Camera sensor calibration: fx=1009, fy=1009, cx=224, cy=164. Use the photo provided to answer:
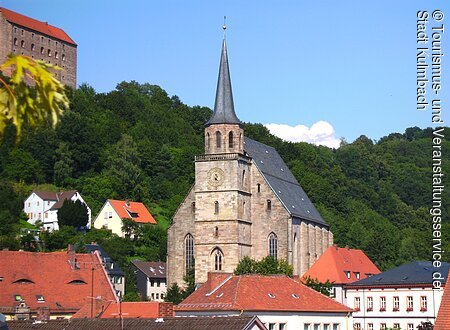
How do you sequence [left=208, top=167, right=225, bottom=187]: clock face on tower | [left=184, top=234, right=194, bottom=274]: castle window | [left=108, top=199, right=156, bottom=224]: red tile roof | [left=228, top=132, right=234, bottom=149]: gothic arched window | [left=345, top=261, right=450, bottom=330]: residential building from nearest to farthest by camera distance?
[left=345, top=261, right=450, bottom=330]: residential building, [left=208, top=167, right=225, bottom=187]: clock face on tower, [left=228, top=132, right=234, bottom=149]: gothic arched window, [left=184, top=234, right=194, bottom=274]: castle window, [left=108, top=199, right=156, bottom=224]: red tile roof

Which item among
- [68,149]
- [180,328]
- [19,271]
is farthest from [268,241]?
[68,149]

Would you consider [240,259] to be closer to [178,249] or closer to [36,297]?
[178,249]

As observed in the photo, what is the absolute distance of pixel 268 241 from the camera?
75562mm

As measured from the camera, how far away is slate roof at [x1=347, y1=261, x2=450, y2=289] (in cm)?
6178

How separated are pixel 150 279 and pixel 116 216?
16.0 metres

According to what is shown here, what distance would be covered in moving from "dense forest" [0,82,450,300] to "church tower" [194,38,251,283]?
51.8 feet

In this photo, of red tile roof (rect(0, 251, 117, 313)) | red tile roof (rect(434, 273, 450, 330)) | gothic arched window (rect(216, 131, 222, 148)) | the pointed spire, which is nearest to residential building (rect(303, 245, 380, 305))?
gothic arched window (rect(216, 131, 222, 148))

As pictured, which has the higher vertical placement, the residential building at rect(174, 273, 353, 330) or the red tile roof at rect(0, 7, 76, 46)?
the red tile roof at rect(0, 7, 76, 46)

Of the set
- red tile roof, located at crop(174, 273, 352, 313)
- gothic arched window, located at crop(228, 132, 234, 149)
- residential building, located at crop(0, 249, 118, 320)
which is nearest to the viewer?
red tile roof, located at crop(174, 273, 352, 313)

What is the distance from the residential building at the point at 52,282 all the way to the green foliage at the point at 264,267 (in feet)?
34.2

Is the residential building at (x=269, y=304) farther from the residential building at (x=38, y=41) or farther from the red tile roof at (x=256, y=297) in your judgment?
the residential building at (x=38, y=41)

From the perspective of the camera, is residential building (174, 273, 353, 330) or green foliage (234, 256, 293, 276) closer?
residential building (174, 273, 353, 330)

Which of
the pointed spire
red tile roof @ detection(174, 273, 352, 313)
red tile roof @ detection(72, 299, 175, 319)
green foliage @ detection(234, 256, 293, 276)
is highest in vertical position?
the pointed spire

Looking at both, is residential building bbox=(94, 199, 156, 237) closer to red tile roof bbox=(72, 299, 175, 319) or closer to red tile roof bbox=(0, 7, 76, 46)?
red tile roof bbox=(0, 7, 76, 46)
